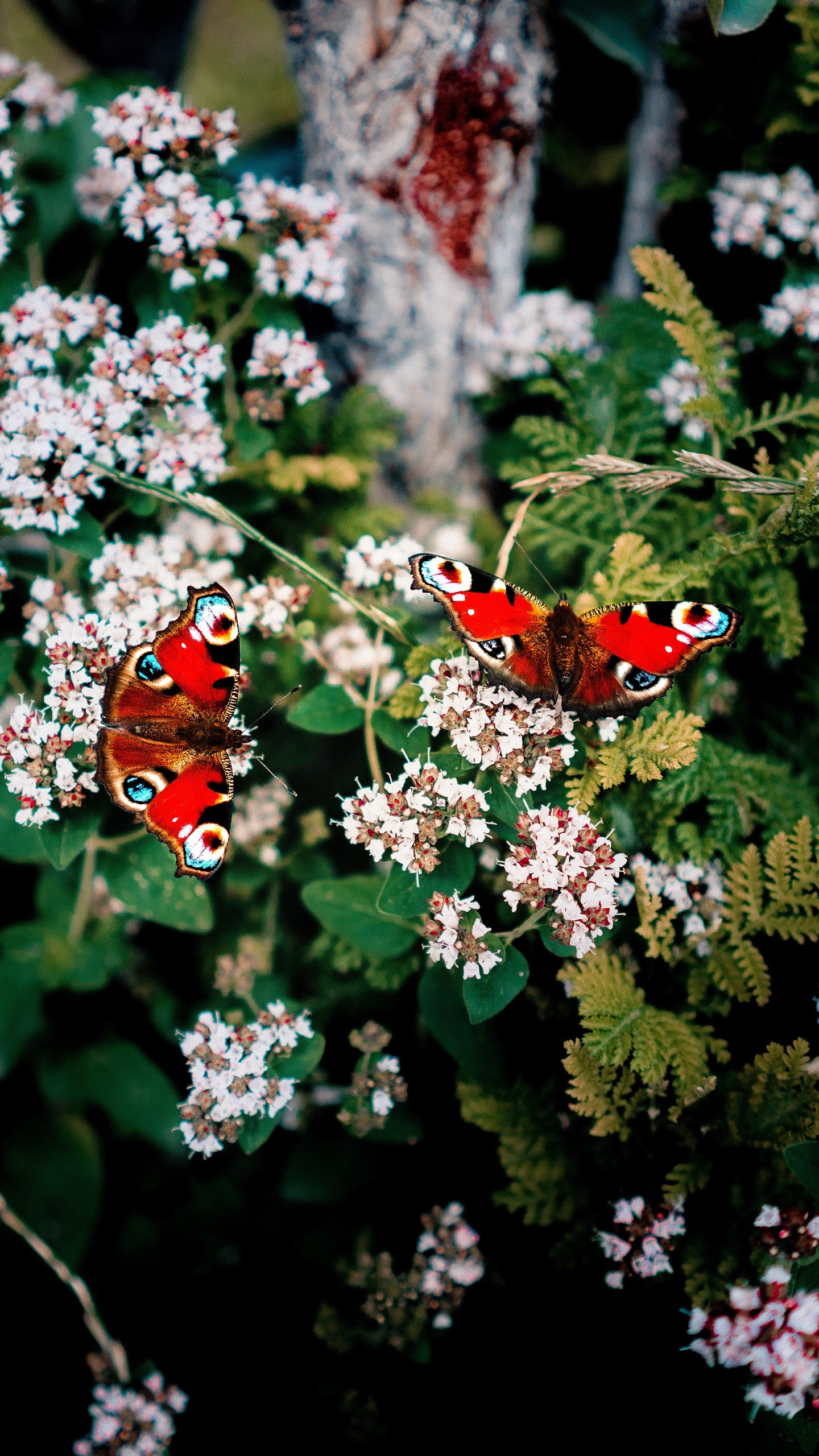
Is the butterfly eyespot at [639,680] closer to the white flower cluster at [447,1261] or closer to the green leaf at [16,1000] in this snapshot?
the white flower cluster at [447,1261]

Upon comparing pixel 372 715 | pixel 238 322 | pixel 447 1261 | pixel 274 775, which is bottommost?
pixel 447 1261

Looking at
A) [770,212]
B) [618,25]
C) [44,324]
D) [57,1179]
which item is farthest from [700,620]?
[57,1179]

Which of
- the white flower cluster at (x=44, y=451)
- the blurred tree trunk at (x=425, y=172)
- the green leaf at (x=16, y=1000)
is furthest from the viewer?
the green leaf at (x=16, y=1000)

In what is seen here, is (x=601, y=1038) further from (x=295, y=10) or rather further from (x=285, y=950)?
(x=295, y=10)

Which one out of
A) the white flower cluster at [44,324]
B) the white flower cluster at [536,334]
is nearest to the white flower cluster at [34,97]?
the white flower cluster at [44,324]

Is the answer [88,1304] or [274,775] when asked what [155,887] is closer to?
[274,775]

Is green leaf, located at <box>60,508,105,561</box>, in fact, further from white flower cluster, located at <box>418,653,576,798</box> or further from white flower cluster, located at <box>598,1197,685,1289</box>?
white flower cluster, located at <box>598,1197,685,1289</box>
